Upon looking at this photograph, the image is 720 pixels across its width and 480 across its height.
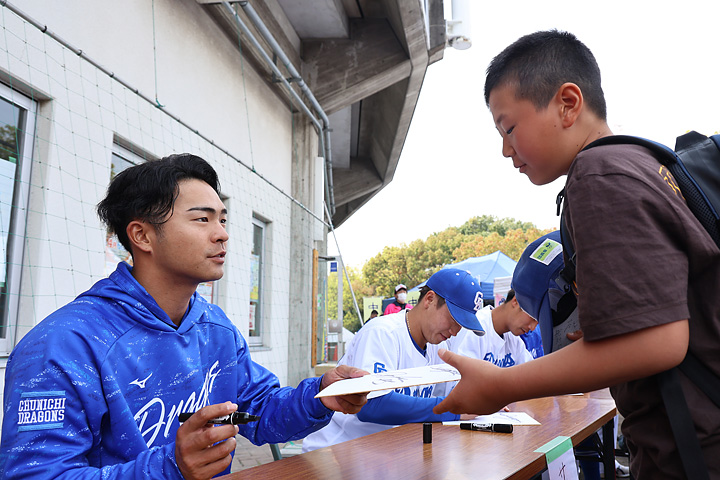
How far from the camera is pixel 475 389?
1027mm

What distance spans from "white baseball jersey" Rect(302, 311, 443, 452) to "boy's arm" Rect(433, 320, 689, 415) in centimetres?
172

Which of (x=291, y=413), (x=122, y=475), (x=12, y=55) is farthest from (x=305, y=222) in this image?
(x=122, y=475)

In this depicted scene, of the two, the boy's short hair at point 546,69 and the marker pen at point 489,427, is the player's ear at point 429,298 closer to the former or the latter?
the marker pen at point 489,427

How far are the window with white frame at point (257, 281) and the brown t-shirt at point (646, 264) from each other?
7112 millimetres

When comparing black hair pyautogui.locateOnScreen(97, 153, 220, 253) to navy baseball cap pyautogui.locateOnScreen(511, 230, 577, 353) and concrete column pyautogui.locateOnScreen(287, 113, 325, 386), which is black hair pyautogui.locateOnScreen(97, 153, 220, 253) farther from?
concrete column pyautogui.locateOnScreen(287, 113, 325, 386)

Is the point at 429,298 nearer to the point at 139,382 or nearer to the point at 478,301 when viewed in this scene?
the point at 478,301

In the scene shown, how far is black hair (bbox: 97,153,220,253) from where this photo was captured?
1.90m

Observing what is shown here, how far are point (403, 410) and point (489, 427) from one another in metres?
0.41

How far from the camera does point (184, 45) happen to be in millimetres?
5891

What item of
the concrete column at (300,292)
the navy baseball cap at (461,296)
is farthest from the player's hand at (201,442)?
the concrete column at (300,292)

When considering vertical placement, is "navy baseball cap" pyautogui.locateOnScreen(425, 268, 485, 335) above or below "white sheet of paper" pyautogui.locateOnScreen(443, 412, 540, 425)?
above

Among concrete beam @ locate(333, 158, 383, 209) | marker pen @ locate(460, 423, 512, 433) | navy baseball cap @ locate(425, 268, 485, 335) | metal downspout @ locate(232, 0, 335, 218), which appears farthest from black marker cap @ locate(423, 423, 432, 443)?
concrete beam @ locate(333, 158, 383, 209)

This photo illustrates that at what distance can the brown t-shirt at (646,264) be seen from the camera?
83 cm

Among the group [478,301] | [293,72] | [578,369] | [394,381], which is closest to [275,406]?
[394,381]
